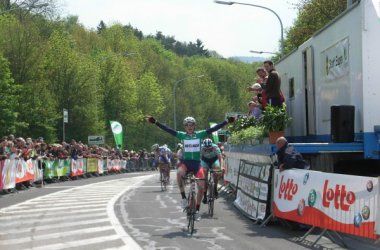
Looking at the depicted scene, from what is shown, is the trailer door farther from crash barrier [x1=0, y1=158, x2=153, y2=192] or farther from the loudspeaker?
crash barrier [x1=0, y1=158, x2=153, y2=192]

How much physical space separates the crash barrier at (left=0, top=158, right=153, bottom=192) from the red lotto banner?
1161 centimetres

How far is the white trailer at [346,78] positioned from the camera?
1146 centimetres

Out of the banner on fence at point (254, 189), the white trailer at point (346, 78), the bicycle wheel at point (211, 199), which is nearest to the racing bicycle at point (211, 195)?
the bicycle wheel at point (211, 199)

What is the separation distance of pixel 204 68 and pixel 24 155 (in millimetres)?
81544

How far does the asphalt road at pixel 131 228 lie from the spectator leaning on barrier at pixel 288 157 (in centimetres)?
117

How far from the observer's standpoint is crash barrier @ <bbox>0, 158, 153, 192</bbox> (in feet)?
71.5

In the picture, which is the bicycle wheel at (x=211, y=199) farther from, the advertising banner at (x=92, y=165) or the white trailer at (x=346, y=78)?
the advertising banner at (x=92, y=165)

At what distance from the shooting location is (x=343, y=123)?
11820 millimetres

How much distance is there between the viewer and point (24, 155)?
24312 mm

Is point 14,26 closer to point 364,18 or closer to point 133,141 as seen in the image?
point 133,141

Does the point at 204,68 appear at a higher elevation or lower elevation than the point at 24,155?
higher

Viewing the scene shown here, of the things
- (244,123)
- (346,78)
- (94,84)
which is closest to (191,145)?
(346,78)

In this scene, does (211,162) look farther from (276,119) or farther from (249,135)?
(276,119)

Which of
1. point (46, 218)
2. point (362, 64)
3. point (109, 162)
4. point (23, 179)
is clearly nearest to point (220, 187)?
point (23, 179)
